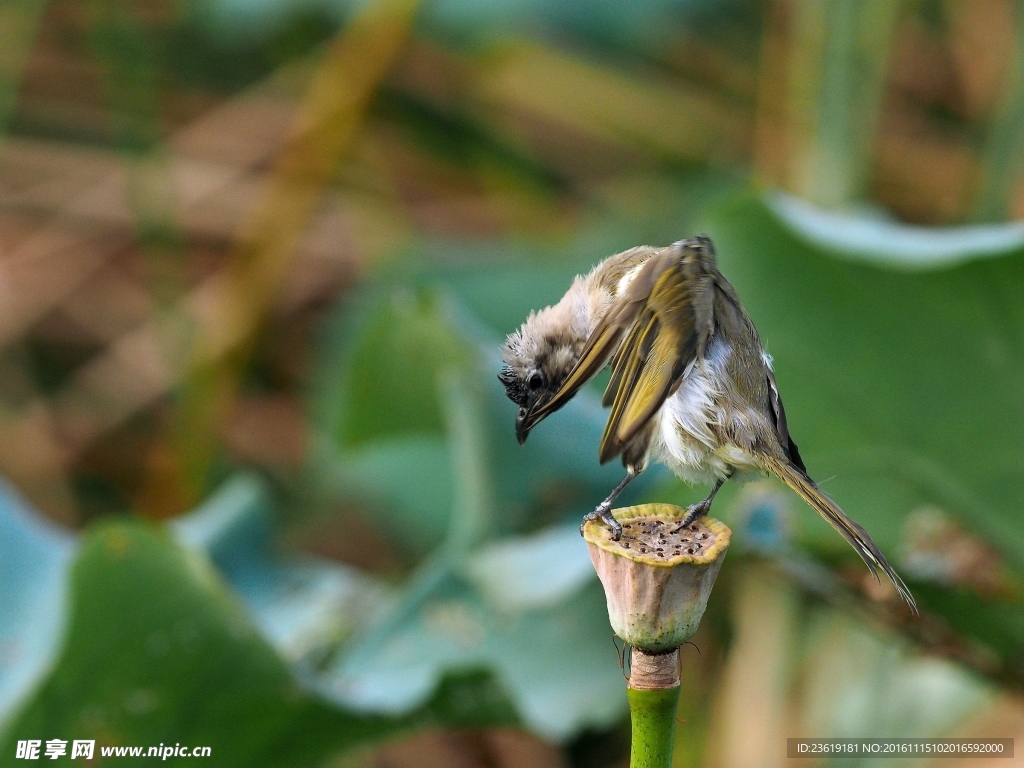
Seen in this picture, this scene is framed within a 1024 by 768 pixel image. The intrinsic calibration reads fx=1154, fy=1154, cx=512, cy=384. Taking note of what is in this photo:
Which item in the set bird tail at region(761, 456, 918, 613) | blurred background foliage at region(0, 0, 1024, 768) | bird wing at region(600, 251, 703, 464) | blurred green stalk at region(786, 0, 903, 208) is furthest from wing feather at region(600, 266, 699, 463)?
blurred green stalk at region(786, 0, 903, 208)

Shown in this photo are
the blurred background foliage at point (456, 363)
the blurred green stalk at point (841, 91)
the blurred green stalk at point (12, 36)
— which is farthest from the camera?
the blurred green stalk at point (12, 36)

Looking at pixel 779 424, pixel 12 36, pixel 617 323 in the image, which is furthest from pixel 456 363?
pixel 12 36

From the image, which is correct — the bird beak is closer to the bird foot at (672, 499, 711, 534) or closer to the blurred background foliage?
the bird foot at (672, 499, 711, 534)

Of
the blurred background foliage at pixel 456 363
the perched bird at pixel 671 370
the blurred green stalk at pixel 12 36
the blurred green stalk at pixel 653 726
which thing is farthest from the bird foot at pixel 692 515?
the blurred green stalk at pixel 12 36

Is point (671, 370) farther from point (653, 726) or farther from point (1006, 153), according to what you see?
point (1006, 153)

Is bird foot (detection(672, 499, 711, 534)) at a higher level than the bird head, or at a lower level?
lower

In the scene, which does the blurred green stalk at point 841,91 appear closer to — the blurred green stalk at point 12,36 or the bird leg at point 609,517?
the bird leg at point 609,517
